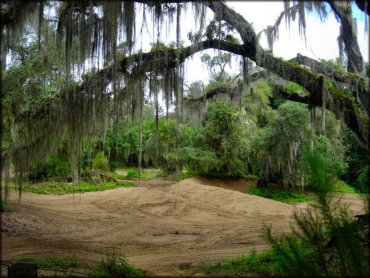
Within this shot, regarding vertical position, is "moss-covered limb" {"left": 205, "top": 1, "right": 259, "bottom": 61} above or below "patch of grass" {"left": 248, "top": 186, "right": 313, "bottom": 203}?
above

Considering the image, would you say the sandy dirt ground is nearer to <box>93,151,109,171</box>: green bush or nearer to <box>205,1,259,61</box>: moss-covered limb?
<box>205,1,259,61</box>: moss-covered limb

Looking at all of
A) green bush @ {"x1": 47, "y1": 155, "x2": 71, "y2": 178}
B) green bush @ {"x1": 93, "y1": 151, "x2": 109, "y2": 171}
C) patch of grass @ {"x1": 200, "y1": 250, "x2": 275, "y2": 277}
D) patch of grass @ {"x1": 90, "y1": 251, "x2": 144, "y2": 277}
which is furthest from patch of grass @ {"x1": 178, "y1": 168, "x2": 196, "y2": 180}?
patch of grass @ {"x1": 90, "y1": 251, "x2": 144, "y2": 277}

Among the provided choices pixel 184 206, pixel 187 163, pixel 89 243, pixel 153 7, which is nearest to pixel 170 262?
pixel 89 243

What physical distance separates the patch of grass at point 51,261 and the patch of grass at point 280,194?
15.0 m

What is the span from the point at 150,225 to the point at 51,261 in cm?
619

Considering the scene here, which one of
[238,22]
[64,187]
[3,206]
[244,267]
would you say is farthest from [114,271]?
[64,187]

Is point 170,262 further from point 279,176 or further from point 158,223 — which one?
point 279,176

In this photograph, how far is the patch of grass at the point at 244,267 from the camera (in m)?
6.01

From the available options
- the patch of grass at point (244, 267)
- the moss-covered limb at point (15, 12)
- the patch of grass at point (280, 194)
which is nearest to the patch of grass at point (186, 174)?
the patch of grass at point (280, 194)

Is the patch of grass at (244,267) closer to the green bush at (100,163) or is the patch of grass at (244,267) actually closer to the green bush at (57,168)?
the green bush at (57,168)

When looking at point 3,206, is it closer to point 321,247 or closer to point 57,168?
point 321,247

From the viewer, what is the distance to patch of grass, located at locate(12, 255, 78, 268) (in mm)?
6752

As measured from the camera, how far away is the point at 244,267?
643cm

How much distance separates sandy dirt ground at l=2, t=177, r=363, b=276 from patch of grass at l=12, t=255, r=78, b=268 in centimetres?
36
